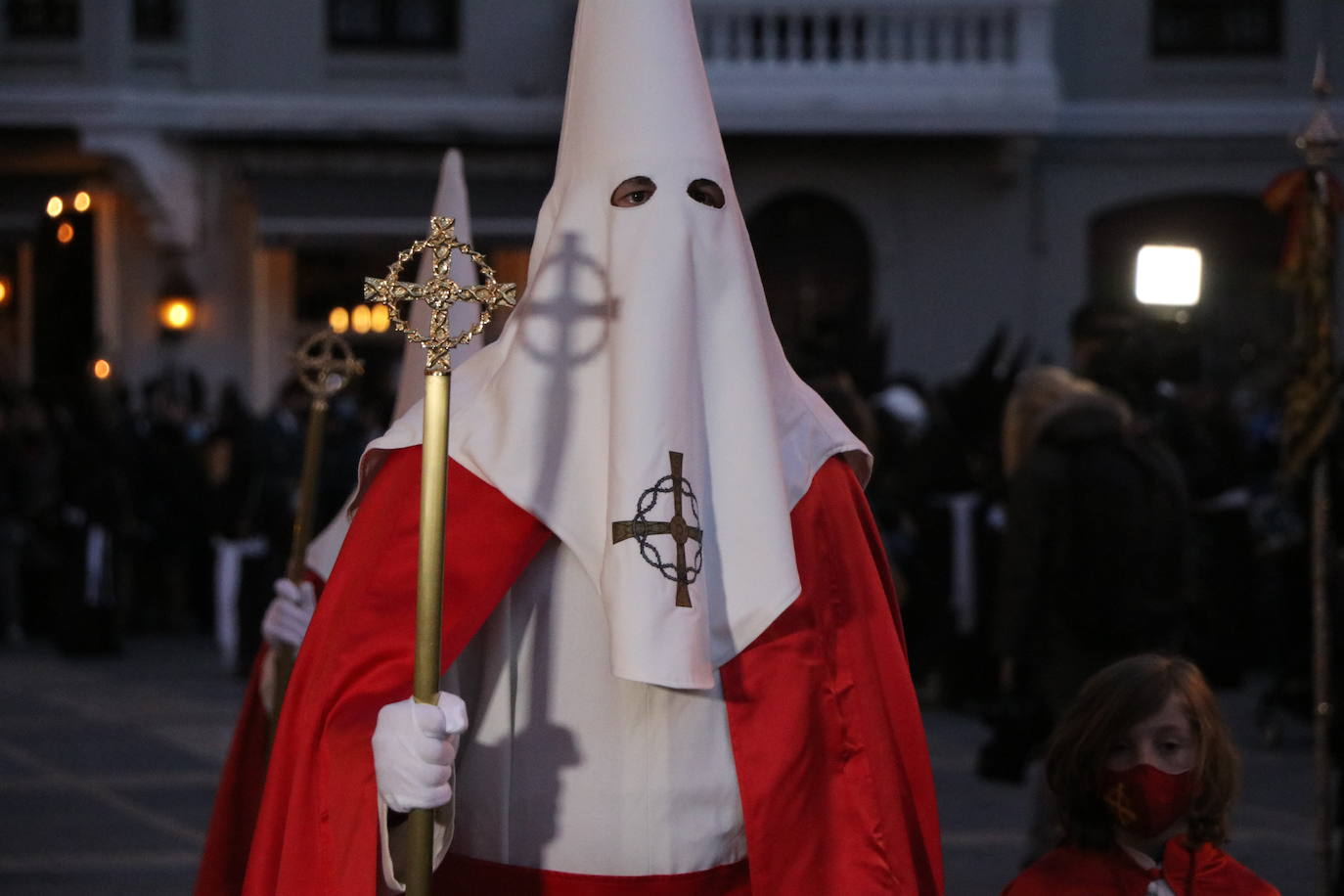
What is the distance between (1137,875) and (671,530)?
1.27 meters

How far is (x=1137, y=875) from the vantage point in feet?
11.7

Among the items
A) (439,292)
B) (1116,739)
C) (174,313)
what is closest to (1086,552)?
(1116,739)

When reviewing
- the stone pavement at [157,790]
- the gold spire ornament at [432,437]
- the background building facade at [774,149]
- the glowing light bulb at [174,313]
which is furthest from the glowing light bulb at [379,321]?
the gold spire ornament at [432,437]

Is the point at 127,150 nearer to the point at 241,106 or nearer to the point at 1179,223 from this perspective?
the point at 241,106

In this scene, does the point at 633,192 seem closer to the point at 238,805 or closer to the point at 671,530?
the point at 671,530

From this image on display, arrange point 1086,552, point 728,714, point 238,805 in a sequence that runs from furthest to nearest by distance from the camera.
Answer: point 1086,552 → point 238,805 → point 728,714

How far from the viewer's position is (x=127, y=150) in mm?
17031

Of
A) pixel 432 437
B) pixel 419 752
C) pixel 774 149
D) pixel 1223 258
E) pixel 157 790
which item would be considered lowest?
pixel 157 790

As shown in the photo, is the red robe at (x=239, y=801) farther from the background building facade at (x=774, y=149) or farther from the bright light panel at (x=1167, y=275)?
the background building facade at (x=774, y=149)

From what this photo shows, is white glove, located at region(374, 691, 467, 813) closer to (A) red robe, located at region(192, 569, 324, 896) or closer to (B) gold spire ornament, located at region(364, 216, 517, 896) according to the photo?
(B) gold spire ornament, located at region(364, 216, 517, 896)

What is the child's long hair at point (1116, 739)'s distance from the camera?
3.58 metres

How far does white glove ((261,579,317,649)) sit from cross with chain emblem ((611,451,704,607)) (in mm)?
1590

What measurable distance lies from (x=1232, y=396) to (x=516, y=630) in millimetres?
14014

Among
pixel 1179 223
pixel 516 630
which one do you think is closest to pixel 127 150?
pixel 1179 223
